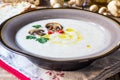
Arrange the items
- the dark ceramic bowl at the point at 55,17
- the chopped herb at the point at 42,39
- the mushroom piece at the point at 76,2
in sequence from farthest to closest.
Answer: the mushroom piece at the point at 76,2 < the chopped herb at the point at 42,39 < the dark ceramic bowl at the point at 55,17

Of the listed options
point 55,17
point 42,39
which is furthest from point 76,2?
point 42,39

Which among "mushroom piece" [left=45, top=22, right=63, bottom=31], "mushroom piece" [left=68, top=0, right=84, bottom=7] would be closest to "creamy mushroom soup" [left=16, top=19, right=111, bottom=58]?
"mushroom piece" [left=45, top=22, right=63, bottom=31]

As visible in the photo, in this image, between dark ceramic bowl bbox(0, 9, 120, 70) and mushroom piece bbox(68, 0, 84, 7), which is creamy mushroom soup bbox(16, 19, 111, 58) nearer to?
dark ceramic bowl bbox(0, 9, 120, 70)

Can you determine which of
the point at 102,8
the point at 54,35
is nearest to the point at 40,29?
the point at 54,35

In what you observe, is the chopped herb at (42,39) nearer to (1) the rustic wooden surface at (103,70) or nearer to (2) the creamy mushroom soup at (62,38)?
(2) the creamy mushroom soup at (62,38)

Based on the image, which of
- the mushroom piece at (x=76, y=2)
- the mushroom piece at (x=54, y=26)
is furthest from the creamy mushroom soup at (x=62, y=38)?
the mushroom piece at (x=76, y=2)

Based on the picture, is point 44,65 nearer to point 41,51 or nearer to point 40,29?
point 41,51
